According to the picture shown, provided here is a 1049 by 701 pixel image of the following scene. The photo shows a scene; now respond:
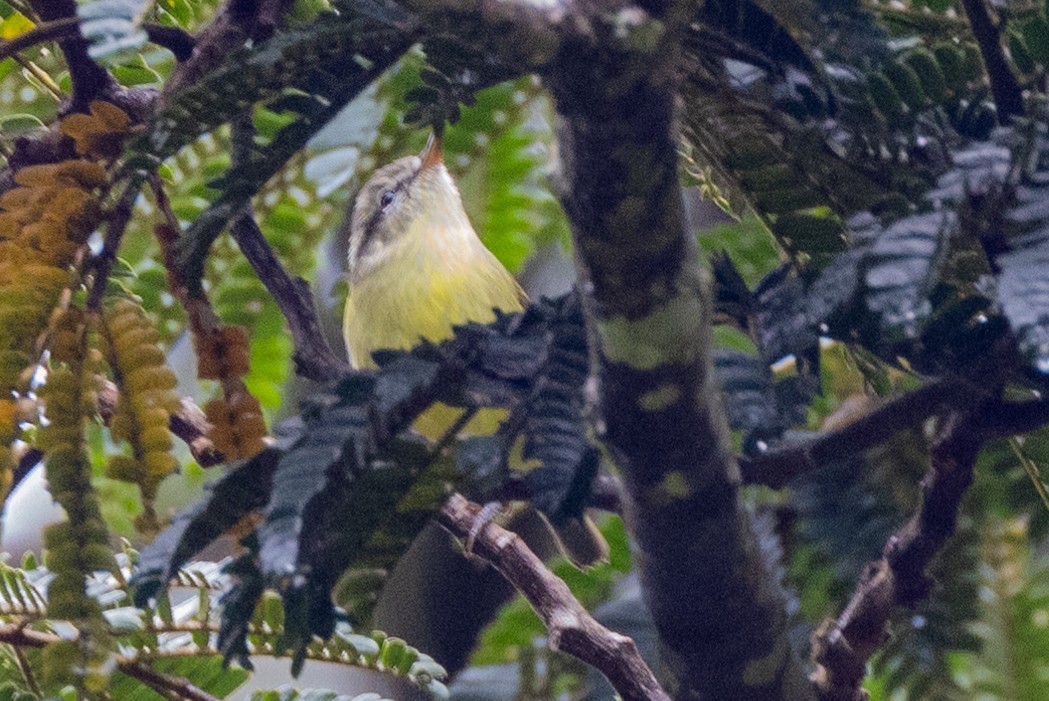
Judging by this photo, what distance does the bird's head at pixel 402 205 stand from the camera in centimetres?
196

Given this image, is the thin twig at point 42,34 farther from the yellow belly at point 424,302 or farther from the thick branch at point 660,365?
the yellow belly at point 424,302

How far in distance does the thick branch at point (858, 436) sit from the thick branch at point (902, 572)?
0.03 m

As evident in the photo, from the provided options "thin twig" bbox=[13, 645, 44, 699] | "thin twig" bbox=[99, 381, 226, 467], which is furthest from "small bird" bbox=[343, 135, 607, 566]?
"thin twig" bbox=[13, 645, 44, 699]

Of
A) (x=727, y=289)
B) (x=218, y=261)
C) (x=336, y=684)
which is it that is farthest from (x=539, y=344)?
Result: (x=336, y=684)

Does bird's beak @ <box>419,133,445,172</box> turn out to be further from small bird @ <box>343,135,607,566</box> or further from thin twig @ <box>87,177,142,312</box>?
thin twig @ <box>87,177,142,312</box>

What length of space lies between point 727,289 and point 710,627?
0.21m

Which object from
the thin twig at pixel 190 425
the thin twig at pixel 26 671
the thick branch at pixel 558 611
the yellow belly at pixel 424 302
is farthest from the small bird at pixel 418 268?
the thin twig at pixel 26 671

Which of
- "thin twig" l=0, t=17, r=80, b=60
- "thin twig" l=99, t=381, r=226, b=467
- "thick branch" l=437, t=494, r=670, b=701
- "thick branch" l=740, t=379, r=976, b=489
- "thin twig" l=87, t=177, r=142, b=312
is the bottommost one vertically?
"thick branch" l=437, t=494, r=670, b=701

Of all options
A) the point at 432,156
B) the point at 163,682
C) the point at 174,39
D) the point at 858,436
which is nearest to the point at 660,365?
the point at 858,436

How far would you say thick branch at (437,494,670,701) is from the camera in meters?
0.94

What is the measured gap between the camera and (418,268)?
6.23ft

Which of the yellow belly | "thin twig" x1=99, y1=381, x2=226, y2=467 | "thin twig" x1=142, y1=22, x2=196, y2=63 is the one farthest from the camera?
the yellow belly

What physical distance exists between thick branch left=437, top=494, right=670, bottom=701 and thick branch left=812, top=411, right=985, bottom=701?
132 mm

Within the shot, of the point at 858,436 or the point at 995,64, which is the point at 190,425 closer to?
the point at 858,436
